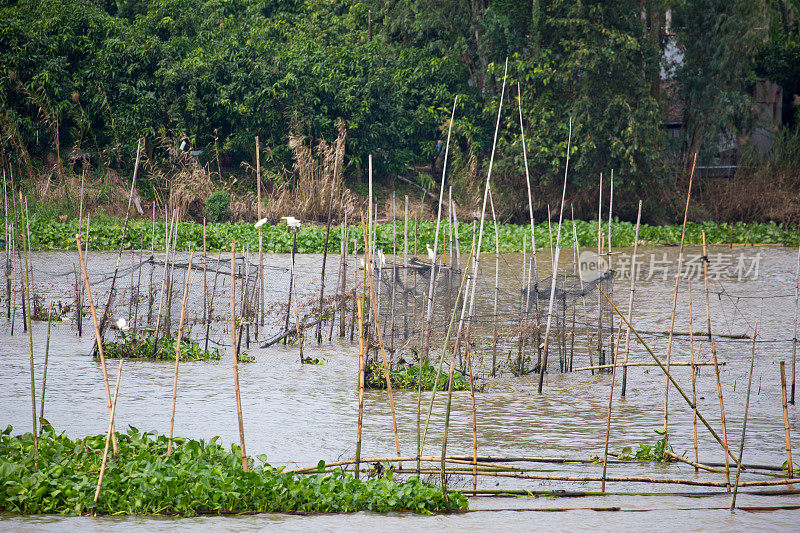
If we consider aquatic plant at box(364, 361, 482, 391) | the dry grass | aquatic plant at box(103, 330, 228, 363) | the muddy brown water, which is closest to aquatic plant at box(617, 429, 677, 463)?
the muddy brown water

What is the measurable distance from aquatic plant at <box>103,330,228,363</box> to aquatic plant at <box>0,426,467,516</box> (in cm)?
294

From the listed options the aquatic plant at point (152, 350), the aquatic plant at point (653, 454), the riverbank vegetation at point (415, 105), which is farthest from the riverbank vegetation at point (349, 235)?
the aquatic plant at point (653, 454)

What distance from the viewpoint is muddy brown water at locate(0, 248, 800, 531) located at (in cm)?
372

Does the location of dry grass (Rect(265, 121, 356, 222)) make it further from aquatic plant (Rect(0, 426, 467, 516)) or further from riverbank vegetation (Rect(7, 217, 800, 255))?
aquatic plant (Rect(0, 426, 467, 516))

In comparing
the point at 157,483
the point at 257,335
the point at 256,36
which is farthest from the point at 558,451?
→ the point at 256,36

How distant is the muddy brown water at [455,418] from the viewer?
3719 mm

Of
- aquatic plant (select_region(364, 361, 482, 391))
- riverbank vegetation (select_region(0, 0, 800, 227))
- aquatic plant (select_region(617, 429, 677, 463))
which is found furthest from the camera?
riverbank vegetation (select_region(0, 0, 800, 227))

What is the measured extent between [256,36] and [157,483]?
15.7 metres

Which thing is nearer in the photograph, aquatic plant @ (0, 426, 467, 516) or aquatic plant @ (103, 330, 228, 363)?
aquatic plant @ (0, 426, 467, 516)

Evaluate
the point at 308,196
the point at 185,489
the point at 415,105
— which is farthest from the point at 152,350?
the point at 415,105

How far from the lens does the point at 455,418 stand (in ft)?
17.8

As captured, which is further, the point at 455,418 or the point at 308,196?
the point at 308,196

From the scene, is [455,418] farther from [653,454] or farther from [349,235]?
[349,235]

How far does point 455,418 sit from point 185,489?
2.19 metres
